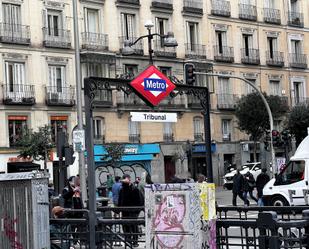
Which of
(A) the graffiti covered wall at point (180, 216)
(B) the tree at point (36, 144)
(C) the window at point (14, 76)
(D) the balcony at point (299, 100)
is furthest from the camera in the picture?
(D) the balcony at point (299, 100)

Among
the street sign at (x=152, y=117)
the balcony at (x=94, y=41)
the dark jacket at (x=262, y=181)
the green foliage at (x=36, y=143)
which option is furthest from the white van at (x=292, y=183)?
the balcony at (x=94, y=41)

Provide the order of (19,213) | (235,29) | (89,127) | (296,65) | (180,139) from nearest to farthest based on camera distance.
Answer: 1. (19,213)
2. (89,127)
3. (180,139)
4. (235,29)
5. (296,65)

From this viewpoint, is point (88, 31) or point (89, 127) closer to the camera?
point (89, 127)

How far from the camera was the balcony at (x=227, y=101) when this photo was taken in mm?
51844

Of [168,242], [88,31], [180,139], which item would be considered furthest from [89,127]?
[180,139]

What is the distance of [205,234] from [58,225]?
281 centimetres

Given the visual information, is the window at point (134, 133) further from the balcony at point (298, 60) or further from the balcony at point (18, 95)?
the balcony at point (298, 60)

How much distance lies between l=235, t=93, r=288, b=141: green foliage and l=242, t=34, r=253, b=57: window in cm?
450

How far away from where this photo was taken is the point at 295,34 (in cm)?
5853

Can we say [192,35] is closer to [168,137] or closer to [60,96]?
[168,137]

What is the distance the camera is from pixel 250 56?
54.2 meters

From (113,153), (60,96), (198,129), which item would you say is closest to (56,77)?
(60,96)

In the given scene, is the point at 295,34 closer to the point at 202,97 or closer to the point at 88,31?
the point at 88,31

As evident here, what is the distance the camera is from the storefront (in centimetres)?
4438
